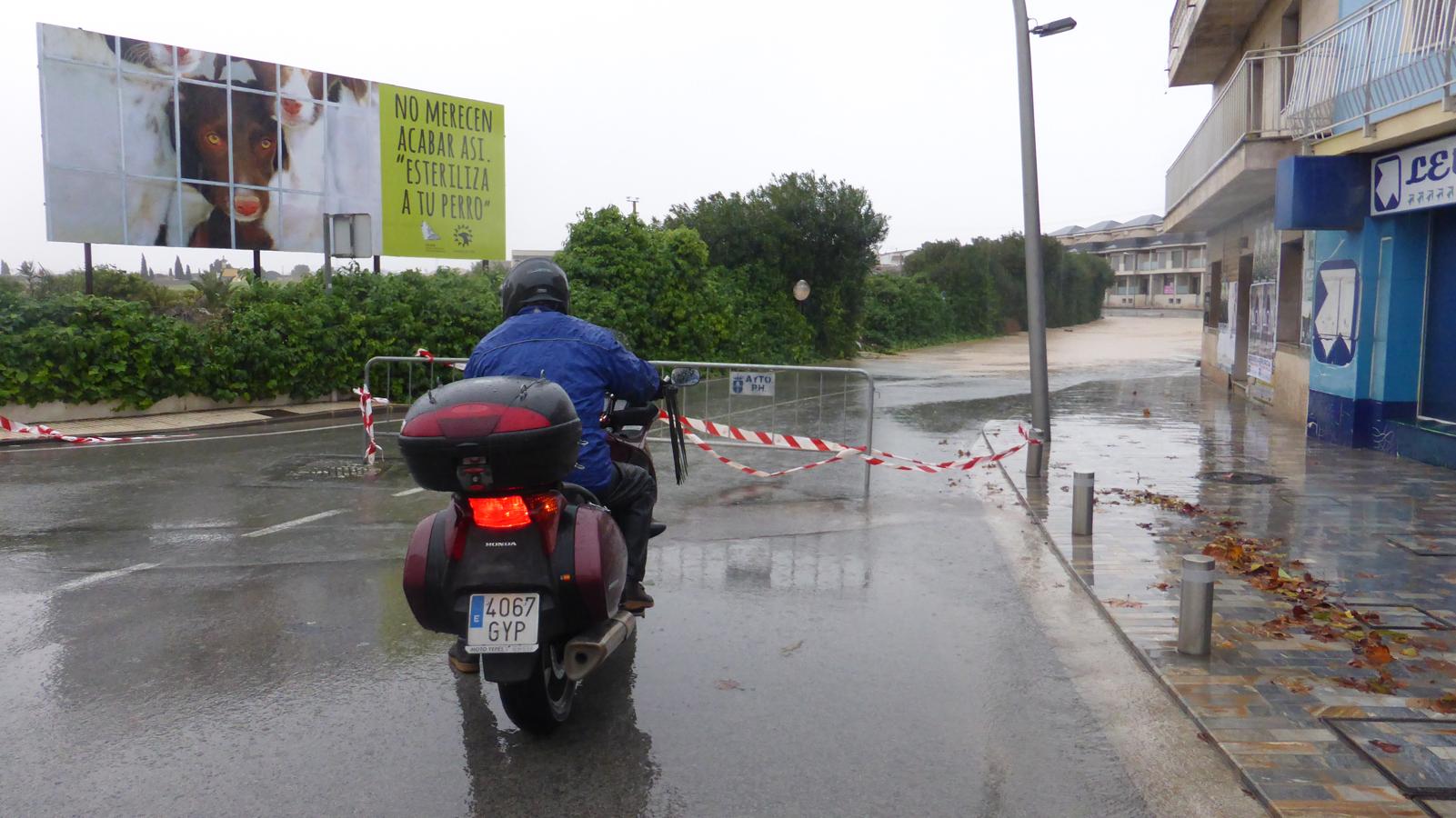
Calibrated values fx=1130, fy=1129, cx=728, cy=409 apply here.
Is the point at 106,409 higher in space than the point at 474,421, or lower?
lower

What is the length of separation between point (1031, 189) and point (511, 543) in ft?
35.9

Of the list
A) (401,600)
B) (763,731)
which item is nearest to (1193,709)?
(763,731)

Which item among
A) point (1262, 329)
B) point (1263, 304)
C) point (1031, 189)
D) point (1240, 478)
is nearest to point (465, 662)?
point (1240, 478)

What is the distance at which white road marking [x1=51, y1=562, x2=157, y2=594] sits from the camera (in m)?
6.83

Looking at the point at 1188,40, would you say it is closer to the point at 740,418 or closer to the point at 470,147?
the point at 740,418

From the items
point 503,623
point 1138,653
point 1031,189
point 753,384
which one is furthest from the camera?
point 1031,189

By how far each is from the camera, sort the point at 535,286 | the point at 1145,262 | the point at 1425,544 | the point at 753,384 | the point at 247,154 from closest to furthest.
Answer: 1. the point at 535,286
2. the point at 1425,544
3. the point at 753,384
4. the point at 247,154
5. the point at 1145,262

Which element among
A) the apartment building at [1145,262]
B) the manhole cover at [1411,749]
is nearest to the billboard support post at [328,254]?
the manhole cover at [1411,749]

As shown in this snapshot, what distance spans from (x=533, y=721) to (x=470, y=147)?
2592 centimetres

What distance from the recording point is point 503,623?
4152 millimetres

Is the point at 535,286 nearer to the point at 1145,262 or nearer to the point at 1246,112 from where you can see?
the point at 1246,112

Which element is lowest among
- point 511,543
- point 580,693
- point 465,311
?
point 580,693

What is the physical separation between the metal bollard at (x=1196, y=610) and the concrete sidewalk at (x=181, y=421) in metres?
12.5

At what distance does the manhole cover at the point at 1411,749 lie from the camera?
399 cm
